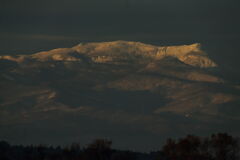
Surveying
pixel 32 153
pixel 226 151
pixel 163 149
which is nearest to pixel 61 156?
pixel 32 153

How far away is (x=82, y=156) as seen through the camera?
6137 inches

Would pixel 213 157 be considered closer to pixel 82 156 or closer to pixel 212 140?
pixel 212 140

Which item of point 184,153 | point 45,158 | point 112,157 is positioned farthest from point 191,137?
point 45,158

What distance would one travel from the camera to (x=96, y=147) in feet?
543

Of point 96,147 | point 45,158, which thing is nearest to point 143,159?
point 96,147

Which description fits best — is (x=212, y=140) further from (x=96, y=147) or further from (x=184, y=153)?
(x=96, y=147)

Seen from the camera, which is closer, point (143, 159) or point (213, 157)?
point (213, 157)

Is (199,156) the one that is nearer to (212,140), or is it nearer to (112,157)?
(212,140)

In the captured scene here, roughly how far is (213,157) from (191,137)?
218 inches

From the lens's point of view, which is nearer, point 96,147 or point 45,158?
point 45,158

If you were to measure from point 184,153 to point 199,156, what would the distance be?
3038 millimetres

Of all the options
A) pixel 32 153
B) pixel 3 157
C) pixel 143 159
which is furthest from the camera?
pixel 143 159

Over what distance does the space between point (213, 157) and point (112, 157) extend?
1770cm

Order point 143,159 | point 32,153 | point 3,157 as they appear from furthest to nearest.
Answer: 1. point 143,159
2. point 32,153
3. point 3,157
